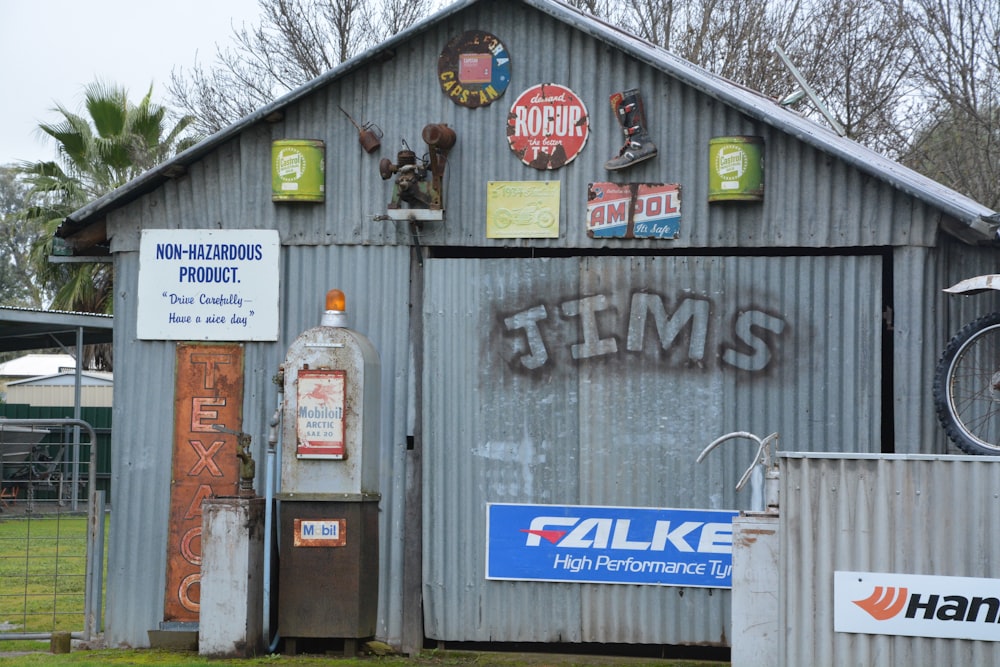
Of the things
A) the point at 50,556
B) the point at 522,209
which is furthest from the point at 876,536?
the point at 50,556

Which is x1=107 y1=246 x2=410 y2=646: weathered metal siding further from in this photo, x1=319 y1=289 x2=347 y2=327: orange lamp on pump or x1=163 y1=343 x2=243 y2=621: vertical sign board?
x1=319 y1=289 x2=347 y2=327: orange lamp on pump

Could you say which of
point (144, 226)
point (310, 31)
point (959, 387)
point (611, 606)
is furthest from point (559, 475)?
point (310, 31)

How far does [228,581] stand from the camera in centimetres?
1034

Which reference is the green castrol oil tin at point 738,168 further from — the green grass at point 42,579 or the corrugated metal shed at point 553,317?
the green grass at point 42,579

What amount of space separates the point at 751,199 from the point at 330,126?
358 cm

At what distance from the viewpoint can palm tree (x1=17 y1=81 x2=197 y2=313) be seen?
96.6ft

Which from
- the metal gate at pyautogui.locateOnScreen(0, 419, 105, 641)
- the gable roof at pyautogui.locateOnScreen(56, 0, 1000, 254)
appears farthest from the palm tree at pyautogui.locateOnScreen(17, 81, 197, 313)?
the gable roof at pyautogui.locateOnScreen(56, 0, 1000, 254)

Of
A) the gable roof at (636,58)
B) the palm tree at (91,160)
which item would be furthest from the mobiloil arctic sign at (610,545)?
the palm tree at (91,160)

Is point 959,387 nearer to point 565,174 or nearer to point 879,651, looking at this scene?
point 879,651

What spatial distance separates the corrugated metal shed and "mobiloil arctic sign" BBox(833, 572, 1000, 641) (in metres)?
2.01

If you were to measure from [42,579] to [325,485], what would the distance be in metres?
8.10

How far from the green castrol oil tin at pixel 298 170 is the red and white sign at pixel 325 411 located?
1.59m

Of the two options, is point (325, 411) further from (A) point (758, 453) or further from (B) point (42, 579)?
→ (B) point (42, 579)

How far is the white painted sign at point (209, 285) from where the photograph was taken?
1108 centimetres
